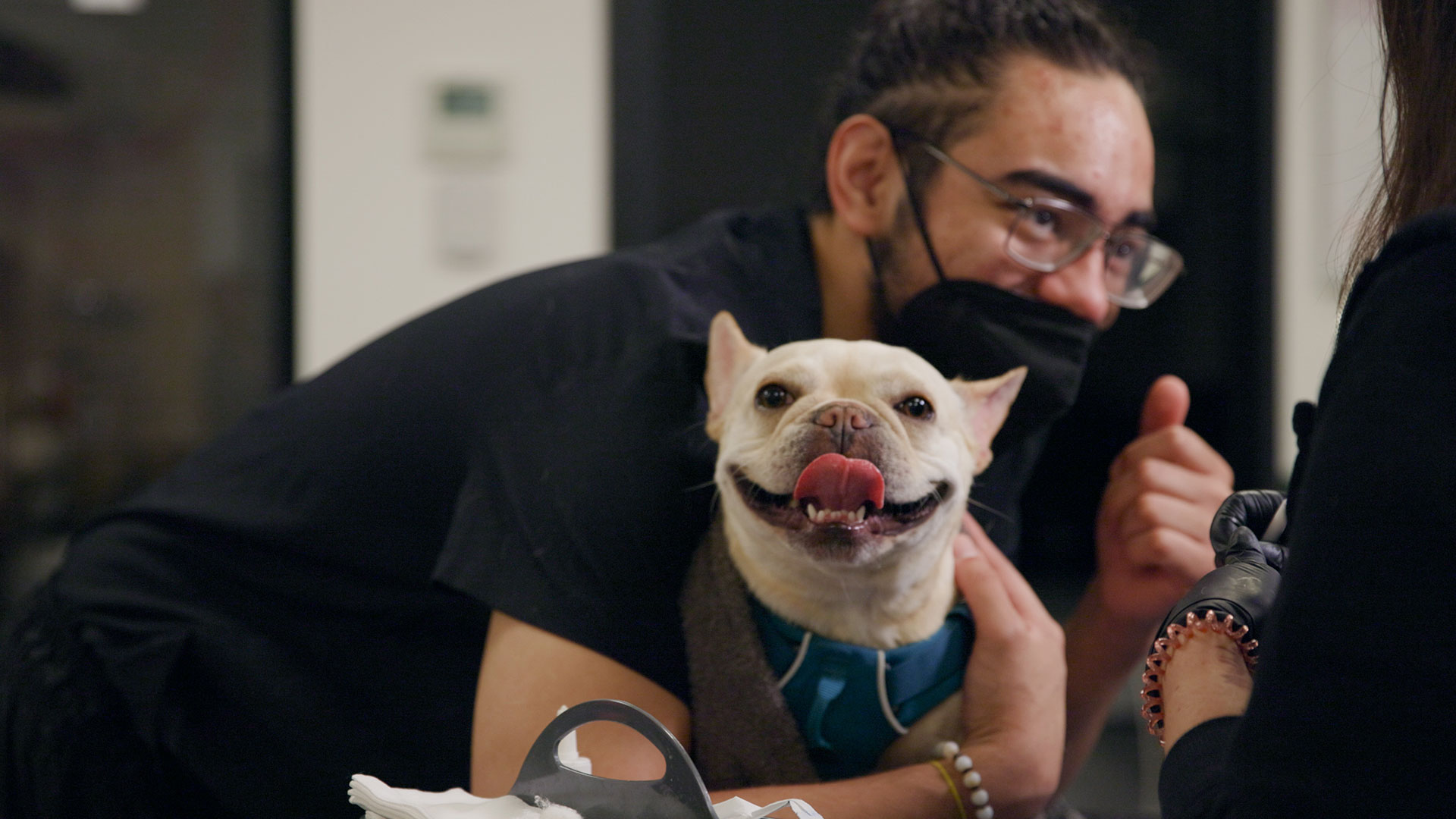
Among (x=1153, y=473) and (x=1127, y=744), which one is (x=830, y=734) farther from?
(x=1127, y=744)

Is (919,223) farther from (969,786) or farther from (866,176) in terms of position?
(969,786)

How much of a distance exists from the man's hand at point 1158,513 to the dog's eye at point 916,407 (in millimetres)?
243

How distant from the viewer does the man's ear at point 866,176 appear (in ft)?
2.39

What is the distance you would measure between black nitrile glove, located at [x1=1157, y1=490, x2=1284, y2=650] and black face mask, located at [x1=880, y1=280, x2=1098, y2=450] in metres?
0.14

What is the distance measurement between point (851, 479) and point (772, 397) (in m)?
0.09

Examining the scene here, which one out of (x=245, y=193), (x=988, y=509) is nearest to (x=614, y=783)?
(x=988, y=509)

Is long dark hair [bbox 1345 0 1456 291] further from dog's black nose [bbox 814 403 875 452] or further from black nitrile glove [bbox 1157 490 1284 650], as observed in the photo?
dog's black nose [bbox 814 403 875 452]

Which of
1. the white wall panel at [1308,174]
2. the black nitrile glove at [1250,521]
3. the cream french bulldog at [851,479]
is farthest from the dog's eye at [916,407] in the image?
the white wall panel at [1308,174]

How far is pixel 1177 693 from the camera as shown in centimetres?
60

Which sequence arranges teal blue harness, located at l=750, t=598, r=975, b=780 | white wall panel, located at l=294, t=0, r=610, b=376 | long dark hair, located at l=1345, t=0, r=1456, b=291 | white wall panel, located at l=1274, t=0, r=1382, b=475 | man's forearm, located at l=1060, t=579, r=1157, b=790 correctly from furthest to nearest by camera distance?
white wall panel, located at l=294, t=0, r=610, b=376, white wall panel, located at l=1274, t=0, r=1382, b=475, man's forearm, located at l=1060, t=579, r=1157, b=790, teal blue harness, located at l=750, t=598, r=975, b=780, long dark hair, located at l=1345, t=0, r=1456, b=291

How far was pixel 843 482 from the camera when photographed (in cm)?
58

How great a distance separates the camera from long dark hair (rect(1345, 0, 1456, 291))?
1.84 ft

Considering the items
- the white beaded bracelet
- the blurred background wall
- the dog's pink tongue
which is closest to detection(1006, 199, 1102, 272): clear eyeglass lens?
Answer: the dog's pink tongue

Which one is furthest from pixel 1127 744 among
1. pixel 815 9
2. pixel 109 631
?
pixel 109 631
